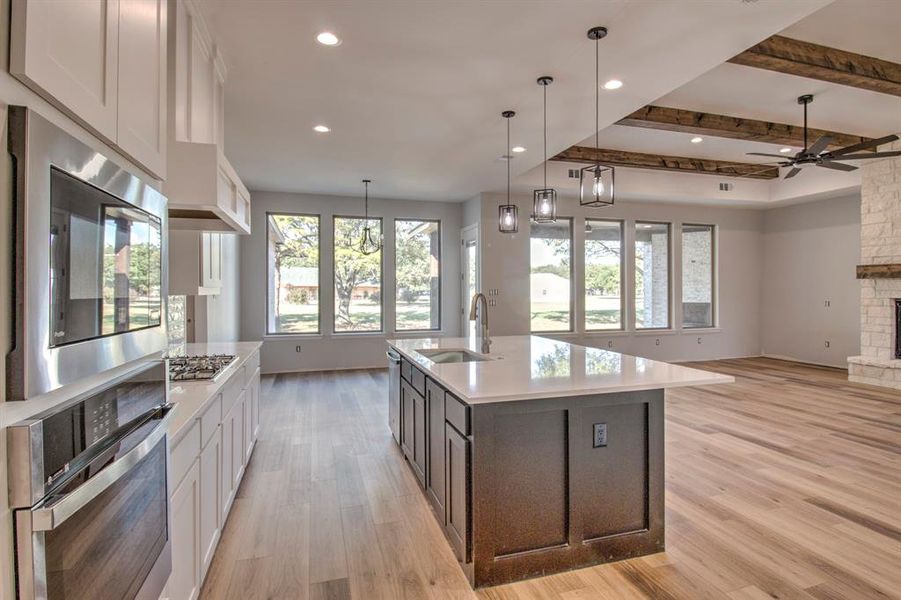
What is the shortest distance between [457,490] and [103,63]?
2.07 m

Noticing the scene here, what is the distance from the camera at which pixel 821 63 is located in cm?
349

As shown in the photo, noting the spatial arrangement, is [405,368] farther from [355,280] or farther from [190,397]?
[355,280]

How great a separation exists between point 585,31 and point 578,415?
2.19 m

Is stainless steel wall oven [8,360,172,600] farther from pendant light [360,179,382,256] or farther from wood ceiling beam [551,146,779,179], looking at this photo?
pendant light [360,179,382,256]

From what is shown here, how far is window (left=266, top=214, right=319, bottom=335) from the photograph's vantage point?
739 centimetres

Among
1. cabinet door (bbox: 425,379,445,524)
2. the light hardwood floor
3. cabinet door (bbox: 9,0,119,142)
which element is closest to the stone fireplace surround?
the light hardwood floor

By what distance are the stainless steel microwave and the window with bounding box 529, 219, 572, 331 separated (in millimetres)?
6860

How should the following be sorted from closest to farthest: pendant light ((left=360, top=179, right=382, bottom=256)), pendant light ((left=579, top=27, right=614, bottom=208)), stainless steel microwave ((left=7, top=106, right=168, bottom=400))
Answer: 1. stainless steel microwave ((left=7, top=106, right=168, bottom=400))
2. pendant light ((left=579, top=27, right=614, bottom=208))
3. pendant light ((left=360, top=179, right=382, bottom=256))

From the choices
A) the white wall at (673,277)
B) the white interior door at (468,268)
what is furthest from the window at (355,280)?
the white wall at (673,277)

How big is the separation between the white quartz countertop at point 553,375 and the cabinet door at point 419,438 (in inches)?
10.8

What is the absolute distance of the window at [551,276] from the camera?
25.2 ft

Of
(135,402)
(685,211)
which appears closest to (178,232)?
(135,402)

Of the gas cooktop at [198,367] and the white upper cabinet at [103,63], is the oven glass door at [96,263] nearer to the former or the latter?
the white upper cabinet at [103,63]

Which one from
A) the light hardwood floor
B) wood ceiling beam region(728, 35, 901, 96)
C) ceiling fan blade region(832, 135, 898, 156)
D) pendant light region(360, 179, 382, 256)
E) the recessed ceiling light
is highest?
wood ceiling beam region(728, 35, 901, 96)
